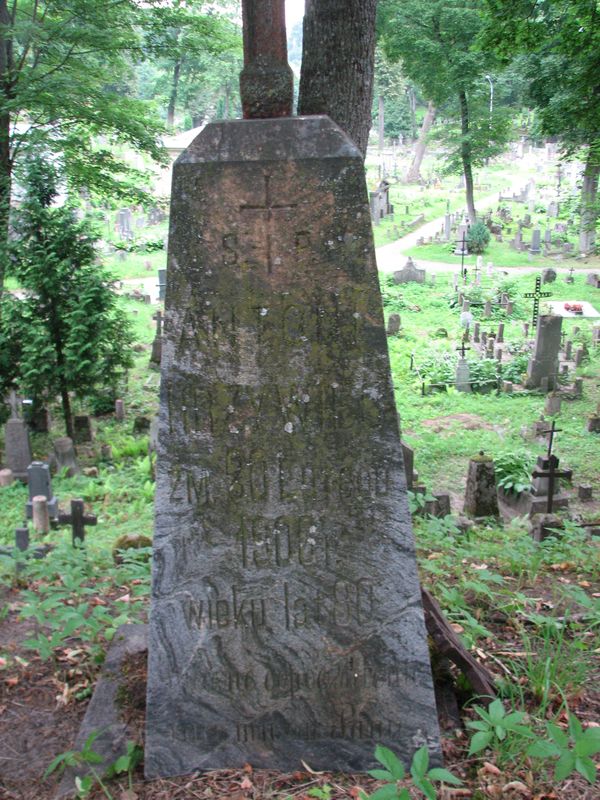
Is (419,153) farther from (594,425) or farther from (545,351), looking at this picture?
(594,425)

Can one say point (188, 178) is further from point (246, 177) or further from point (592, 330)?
point (592, 330)

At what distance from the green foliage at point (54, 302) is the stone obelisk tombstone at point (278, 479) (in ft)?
27.3

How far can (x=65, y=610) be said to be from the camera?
11.5 ft

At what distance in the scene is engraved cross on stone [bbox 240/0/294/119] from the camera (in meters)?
2.71

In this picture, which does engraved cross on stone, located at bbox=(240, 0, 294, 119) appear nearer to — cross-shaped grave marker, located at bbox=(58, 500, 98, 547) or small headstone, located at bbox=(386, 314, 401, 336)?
cross-shaped grave marker, located at bbox=(58, 500, 98, 547)

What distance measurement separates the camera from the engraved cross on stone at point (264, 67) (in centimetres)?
271

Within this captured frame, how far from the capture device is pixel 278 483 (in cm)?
281

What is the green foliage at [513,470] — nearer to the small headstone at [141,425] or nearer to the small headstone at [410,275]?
the small headstone at [141,425]

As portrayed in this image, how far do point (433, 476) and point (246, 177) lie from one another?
7967 millimetres

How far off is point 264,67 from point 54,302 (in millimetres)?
8822

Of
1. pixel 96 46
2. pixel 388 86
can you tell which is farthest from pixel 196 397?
pixel 388 86

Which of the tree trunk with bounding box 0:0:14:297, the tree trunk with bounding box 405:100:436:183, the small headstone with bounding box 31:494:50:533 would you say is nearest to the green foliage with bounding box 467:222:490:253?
the tree trunk with bounding box 405:100:436:183

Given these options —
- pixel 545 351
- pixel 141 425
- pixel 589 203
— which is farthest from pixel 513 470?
pixel 589 203

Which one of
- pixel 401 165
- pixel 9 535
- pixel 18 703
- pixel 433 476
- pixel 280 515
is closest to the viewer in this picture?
pixel 280 515
